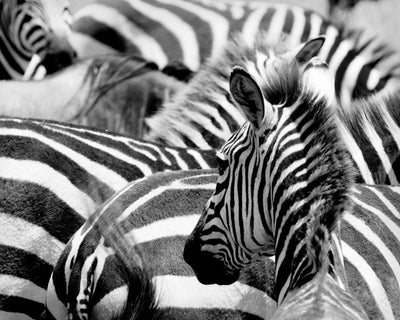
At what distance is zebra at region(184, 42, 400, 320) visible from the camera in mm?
3221

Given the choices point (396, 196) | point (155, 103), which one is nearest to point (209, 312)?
point (396, 196)

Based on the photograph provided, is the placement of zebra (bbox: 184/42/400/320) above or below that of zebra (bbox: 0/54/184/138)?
above

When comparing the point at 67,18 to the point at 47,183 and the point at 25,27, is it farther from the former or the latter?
the point at 47,183

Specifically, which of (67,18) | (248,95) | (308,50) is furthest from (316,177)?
(67,18)

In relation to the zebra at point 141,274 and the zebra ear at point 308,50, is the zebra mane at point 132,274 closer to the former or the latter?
the zebra at point 141,274

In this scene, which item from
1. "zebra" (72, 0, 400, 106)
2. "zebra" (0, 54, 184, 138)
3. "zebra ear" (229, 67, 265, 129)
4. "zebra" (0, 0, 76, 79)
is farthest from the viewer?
"zebra" (0, 0, 76, 79)

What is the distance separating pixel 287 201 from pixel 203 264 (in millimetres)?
420

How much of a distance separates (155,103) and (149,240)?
Result: 8.08 feet

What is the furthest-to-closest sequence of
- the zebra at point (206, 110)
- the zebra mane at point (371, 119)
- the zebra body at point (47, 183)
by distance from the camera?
the zebra at point (206, 110) → the zebra mane at point (371, 119) → the zebra body at point (47, 183)

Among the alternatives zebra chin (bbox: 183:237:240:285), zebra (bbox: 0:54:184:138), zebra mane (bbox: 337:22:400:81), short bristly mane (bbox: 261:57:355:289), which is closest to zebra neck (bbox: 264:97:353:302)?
short bristly mane (bbox: 261:57:355:289)

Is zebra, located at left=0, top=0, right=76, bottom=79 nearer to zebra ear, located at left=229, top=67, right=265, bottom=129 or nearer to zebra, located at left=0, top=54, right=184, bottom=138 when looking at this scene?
zebra, located at left=0, top=54, right=184, bottom=138

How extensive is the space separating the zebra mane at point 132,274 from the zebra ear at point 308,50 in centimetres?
95

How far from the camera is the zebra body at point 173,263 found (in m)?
3.63

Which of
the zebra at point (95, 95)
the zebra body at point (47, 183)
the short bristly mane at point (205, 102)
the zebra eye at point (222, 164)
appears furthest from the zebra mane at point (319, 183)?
the zebra at point (95, 95)
